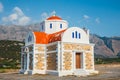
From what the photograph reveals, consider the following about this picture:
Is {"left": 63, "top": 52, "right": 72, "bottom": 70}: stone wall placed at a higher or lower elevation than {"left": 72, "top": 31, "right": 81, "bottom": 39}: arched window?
lower

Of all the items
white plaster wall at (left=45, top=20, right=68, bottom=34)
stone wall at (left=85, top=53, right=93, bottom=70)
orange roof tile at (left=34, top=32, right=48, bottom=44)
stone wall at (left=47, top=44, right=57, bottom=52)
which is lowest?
stone wall at (left=85, top=53, right=93, bottom=70)

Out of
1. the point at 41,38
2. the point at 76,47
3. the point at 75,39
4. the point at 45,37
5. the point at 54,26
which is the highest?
the point at 54,26

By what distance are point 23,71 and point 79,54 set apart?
1005 cm

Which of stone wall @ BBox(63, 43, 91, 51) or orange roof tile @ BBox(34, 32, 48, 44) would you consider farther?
orange roof tile @ BBox(34, 32, 48, 44)

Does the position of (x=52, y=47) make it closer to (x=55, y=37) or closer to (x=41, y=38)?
(x=55, y=37)

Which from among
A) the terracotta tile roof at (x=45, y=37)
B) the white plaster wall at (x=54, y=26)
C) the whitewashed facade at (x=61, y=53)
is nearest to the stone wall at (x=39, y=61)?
the whitewashed facade at (x=61, y=53)

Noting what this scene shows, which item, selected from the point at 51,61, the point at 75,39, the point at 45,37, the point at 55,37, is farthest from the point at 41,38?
the point at 75,39

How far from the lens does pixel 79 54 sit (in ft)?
108

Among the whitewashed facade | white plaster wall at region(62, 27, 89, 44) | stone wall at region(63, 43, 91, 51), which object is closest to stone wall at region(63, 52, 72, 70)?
the whitewashed facade

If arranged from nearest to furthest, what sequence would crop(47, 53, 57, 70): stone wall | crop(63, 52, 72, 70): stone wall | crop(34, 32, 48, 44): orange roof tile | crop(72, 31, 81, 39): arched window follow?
1. crop(63, 52, 72, 70): stone wall
2. crop(47, 53, 57, 70): stone wall
3. crop(72, 31, 81, 39): arched window
4. crop(34, 32, 48, 44): orange roof tile

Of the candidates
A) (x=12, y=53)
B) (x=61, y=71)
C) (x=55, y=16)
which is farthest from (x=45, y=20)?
(x=12, y=53)

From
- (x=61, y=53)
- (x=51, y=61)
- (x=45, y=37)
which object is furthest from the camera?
(x=45, y=37)

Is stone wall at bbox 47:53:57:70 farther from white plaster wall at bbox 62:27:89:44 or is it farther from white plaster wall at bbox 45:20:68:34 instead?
white plaster wall at bbox 45:20:68:34

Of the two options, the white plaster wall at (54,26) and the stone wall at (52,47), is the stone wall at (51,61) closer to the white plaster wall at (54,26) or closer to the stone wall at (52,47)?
the stone wall at (52,47)
